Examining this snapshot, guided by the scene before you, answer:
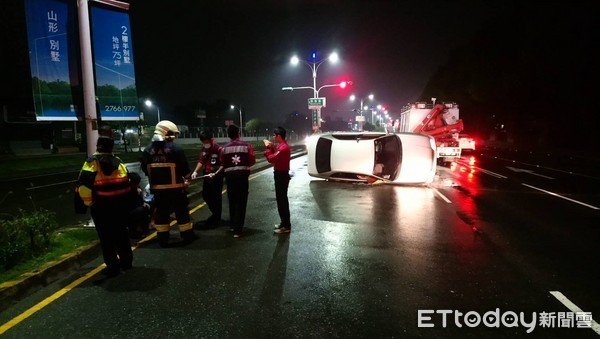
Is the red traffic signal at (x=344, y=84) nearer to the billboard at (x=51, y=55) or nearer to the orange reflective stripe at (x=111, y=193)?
the billboard at (x=51, y=55)

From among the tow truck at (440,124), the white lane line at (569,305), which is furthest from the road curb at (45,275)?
the tow truck at (440,124)

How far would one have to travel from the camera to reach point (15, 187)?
14453 mm

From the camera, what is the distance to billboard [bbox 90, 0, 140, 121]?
720cm

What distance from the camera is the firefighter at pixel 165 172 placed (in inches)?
226

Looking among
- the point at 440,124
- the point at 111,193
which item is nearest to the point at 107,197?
the point at 111,193

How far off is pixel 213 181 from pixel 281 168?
1.42 metres

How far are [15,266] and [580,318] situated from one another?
245 inches

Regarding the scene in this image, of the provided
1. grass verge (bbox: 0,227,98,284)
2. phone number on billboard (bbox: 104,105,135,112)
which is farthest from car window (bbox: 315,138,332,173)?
grass verge (bbox: 0,227,98,284)

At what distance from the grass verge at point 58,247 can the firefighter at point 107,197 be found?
0.78 metres

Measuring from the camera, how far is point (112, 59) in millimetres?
7438

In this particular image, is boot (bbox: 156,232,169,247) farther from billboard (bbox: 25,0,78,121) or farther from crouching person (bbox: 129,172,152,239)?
billboard (bbox: 25,0,78,121)

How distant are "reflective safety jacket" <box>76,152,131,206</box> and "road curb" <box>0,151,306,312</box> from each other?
0.90 meters

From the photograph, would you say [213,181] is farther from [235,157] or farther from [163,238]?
[163,238]

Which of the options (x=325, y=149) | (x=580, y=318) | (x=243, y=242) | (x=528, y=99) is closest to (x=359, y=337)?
(x=580, y=318)
